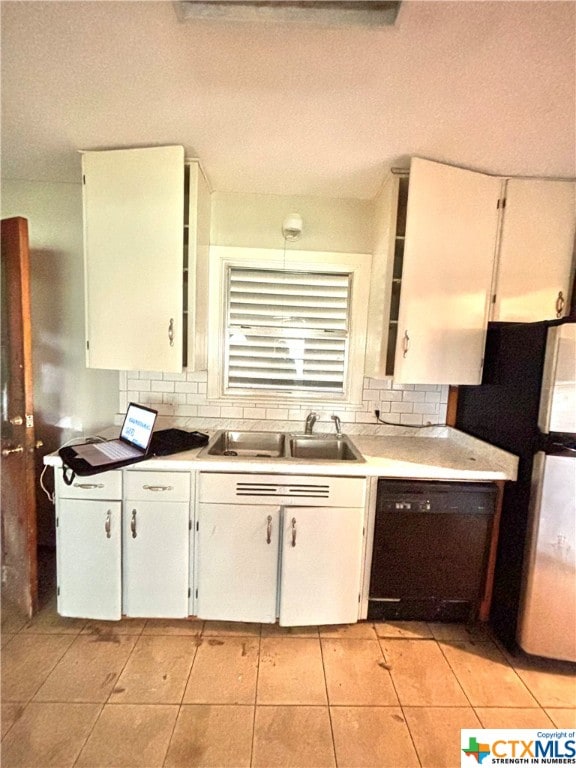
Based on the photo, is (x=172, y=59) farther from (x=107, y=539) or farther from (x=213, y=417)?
(x=107, y=539)

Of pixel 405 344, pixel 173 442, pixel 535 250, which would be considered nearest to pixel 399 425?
pixel 405 344

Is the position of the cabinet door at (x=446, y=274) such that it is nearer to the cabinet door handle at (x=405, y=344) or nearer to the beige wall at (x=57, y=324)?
the cabinet door handle at (x=405, y=344)

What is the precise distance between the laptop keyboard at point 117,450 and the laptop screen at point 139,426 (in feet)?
0.13

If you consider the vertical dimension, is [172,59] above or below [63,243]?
above

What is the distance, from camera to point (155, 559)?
1.61 metres

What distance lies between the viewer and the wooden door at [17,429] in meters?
1.61

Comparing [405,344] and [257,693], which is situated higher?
[405,344]

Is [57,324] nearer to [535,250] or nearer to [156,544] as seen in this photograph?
[156,544]

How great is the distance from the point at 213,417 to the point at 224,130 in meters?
1.58

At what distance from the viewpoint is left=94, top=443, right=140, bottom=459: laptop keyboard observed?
1.58 m

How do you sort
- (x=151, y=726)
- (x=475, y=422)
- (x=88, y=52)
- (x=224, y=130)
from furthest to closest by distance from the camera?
1. (x=475, y=422)
2. (x=224, y=130)
3. (x=151, y=726)
4. (x=88, y=52)

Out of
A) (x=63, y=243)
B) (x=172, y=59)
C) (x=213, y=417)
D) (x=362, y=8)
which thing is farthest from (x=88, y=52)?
(x=213, y=417)

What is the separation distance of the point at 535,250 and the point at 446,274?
21.4 inches

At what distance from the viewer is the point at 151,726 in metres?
1.25
